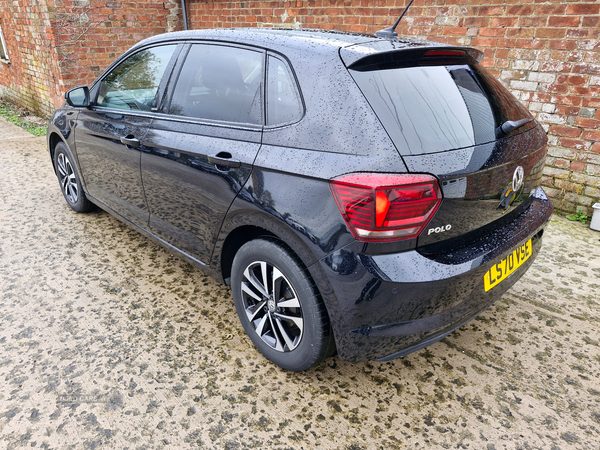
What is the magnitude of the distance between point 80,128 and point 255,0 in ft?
13.2

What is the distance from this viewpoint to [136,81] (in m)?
3.12

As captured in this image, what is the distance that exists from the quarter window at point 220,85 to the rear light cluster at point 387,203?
72cm

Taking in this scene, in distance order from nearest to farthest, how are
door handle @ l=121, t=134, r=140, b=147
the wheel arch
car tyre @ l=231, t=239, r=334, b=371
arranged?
car tyre @ l=231, t=239, r=334, b=371
door handle @ l=121, t=134, r=140, b=147
the wheel arch

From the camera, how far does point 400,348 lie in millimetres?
1890

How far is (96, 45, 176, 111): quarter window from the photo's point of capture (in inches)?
113

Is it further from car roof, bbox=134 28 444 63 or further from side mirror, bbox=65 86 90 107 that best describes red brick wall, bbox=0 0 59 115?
car roof, bbox=134 28 444 63

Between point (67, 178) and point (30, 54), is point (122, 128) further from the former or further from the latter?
point (30, 54)

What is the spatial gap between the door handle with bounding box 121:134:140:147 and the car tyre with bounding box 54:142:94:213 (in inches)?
50.8

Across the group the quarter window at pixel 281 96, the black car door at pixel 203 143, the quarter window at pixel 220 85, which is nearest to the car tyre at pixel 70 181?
the black car door at pixel 203 143

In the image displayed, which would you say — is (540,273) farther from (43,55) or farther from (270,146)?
(43,55)

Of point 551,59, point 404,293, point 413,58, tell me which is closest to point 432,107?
point 413,58

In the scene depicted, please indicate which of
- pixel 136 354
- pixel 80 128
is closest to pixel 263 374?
pixel 136 354

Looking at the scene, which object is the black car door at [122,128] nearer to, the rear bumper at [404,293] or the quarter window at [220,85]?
the quarter window at [220,85]

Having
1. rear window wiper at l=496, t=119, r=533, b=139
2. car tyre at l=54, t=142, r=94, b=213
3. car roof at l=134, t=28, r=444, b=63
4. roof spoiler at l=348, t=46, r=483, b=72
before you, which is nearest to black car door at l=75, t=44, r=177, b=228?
car tyre at l=54, t=142, r=94, b=213
